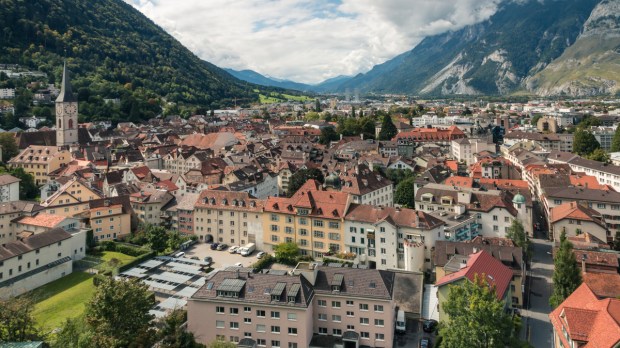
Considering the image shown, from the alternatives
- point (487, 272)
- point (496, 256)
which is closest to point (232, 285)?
point (487, 272)

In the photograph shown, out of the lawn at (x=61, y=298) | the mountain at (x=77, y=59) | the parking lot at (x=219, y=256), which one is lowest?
the lawn at (x=61, y=298)

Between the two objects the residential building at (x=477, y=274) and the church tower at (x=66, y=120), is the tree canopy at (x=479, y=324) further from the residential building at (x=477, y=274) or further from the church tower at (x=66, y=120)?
the church tower at (x=66, y=120)

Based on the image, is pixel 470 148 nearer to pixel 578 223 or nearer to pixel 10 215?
pixel 578 223

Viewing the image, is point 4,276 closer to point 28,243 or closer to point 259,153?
point 28,243

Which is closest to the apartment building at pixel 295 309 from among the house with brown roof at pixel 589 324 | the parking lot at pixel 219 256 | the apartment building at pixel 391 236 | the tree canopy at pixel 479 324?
the tree canopy at pixel 479 324

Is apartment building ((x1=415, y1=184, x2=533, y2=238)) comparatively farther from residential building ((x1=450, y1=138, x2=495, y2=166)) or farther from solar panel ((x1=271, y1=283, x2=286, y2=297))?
residential building ((x1=450, y1=138, x2=495, y2=166))

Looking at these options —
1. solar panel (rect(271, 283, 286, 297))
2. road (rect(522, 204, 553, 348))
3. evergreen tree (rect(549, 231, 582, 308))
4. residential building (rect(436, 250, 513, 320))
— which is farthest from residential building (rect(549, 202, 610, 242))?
solar panel (rect(271, 283, 286, 297))
